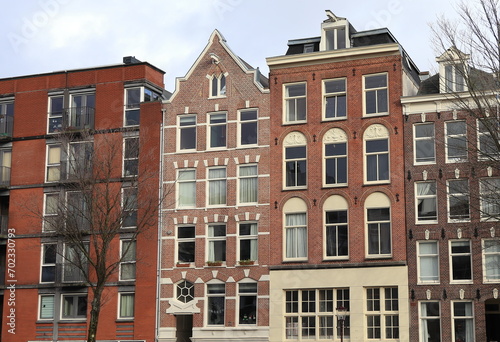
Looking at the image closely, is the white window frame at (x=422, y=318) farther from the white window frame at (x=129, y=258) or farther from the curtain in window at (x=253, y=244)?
the white window frame at (x=129, y=258)

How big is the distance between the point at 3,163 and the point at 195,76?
1313 centimetres

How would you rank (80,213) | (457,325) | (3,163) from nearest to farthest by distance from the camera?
(457,325) → (80,213) → (3,163)

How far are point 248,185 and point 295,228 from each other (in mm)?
3551

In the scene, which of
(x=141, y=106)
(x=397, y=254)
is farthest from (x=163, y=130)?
(x=397, y=254)

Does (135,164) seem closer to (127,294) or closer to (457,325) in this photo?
(127,294)

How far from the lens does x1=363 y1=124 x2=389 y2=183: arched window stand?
44.8 metres

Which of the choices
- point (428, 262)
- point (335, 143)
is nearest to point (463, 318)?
point (428, 262)

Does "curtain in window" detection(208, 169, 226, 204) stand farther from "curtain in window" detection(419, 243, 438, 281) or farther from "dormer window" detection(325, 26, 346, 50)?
"curtain in window" detection(419, 243, 438, 281)

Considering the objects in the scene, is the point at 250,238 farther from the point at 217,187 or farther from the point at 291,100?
the point at 291,100

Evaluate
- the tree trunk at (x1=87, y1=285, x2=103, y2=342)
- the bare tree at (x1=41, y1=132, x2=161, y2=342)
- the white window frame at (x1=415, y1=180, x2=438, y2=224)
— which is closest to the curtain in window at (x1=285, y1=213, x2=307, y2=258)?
the white window frame at (x1=415, y1=180, x2=438, y2=224)

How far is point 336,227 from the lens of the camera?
45.1 metres

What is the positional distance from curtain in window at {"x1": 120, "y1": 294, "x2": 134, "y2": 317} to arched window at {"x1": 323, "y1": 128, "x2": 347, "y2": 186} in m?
12.4

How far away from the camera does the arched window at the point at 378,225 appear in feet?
144

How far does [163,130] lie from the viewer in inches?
1949
